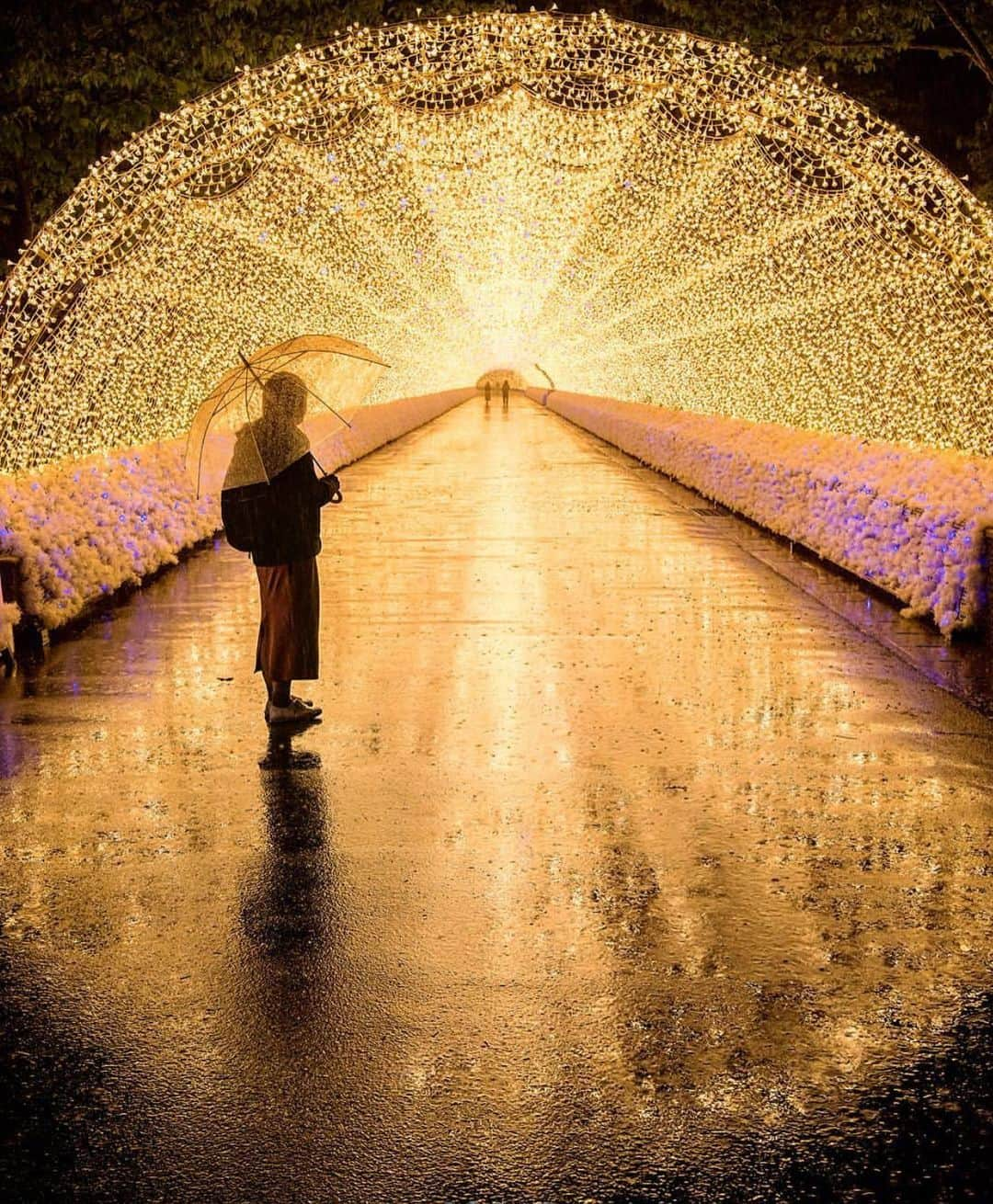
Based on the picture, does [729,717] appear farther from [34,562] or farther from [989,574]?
[34,562]

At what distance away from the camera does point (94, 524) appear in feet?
42.1

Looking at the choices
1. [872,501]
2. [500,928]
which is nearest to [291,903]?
[500,928]

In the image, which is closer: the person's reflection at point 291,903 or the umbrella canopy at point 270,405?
the person's reflection at point 291,903

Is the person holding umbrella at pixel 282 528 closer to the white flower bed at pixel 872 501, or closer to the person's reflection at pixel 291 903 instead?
the person's reflection at pixel 291 903

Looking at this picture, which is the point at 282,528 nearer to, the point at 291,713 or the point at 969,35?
the point at 291,713

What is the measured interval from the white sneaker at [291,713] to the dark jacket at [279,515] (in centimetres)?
79

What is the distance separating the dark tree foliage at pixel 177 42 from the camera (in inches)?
773

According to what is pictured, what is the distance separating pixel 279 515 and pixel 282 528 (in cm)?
8

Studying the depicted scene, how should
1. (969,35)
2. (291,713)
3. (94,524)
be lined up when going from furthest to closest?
(969,35), (94,524), (291,713)

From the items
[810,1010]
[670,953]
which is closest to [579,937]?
[670,953]

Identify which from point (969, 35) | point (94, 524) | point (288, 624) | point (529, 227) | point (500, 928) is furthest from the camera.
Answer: point (529, 227)

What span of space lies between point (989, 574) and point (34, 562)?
669cm

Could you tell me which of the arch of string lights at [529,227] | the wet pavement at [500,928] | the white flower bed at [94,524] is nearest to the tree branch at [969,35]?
the arch of string lights at [529,227]

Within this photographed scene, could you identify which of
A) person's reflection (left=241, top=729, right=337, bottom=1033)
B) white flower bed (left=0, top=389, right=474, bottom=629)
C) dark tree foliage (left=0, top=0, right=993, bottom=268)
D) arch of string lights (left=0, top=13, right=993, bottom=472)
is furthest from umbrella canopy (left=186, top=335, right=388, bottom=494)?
dark tree foliage (left=0, top=0, right=993, bottom=268)
